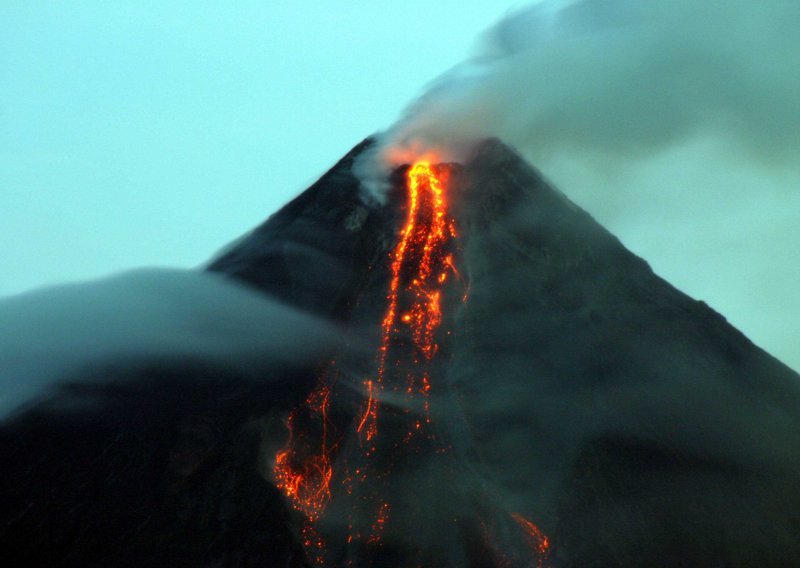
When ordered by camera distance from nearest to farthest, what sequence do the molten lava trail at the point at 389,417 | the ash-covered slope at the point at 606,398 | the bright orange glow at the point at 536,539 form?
the bright orange glow at the point at 536,539
the molten lava trail at the point at 389,417
the ash-covered slope at the point at 606,398

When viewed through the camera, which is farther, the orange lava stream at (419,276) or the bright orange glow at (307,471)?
the orange lava stream at (419,276)

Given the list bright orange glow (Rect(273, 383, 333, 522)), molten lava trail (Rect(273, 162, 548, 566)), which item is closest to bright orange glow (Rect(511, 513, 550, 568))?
molten lava trail (Rect(273, 162, 548, 566))

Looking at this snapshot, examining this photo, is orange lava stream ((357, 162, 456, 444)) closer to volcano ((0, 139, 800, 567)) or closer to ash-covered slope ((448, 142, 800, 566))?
volcano ((0, 139, 800, 567))

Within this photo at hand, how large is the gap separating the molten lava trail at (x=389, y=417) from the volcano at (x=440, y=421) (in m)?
0.04

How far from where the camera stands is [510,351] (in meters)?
19.5

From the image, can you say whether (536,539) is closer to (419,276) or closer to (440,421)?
(440,421)

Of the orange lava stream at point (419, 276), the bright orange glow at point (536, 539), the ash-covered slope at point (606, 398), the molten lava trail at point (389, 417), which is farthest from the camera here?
the orange lava stream at point (419, 276)

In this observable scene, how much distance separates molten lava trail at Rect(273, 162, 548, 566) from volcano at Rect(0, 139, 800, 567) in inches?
1.7

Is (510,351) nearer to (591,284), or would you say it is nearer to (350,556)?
(591,284)

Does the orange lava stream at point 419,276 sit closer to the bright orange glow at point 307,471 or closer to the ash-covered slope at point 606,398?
the ash-covered slope at point 606,398

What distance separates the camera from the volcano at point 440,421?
14.6 meters

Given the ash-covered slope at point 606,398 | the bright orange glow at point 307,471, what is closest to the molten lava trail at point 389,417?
the bright orange glow at point 307,471

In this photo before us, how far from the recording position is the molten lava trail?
15.1 m

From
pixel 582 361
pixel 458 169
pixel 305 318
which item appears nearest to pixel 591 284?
pixel 582 361
